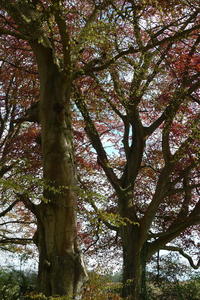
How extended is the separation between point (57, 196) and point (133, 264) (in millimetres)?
3862

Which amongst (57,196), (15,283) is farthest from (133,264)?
(57,196)

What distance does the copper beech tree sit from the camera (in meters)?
4.52

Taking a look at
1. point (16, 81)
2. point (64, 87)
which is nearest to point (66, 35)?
point (64, 87)

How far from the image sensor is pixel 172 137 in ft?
30.3

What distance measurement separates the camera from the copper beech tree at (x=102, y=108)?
4520mm

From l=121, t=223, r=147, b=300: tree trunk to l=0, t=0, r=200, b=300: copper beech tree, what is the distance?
0.8 inches

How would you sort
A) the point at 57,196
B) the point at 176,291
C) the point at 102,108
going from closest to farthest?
the point at 57,196, the point at 102,108, the point at 176,291

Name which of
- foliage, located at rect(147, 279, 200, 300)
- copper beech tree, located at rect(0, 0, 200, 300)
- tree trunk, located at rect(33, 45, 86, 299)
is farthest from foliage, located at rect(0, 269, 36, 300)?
tree trunk, located at rect(33, 45, 86, 299)

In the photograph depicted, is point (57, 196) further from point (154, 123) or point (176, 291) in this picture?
point (176, 291)

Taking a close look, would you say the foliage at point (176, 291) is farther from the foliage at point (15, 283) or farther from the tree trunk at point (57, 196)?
the tree trunk at point (57, 196)

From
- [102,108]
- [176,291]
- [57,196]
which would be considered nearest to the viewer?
[57,196]

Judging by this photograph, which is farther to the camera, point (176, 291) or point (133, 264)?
point (176, 291)

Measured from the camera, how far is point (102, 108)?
24.1 ft

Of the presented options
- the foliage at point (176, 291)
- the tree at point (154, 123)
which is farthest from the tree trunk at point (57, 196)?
the foliage at point (176, 291)
